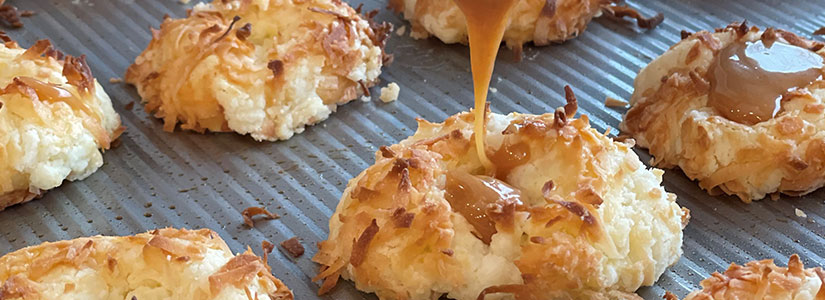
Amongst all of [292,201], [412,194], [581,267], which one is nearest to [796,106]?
[581,267]

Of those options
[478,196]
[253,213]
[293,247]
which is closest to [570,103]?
[478,196]

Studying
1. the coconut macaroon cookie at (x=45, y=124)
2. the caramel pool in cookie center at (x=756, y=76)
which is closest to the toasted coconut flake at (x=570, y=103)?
the caramel pool in cookie center at (x=756, y=76)

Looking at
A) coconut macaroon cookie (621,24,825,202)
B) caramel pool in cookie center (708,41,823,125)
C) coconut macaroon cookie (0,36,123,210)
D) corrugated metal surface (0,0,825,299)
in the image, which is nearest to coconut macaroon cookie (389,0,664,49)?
corrugated metal surface (0,0,825,299)

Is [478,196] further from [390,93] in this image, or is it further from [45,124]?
[45,124]

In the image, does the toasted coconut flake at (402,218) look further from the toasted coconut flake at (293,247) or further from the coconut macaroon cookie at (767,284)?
the coconut macaroon cookie at (767,284)

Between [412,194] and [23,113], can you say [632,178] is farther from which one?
[23,113]

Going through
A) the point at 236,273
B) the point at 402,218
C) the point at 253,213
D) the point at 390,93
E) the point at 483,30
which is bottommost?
the point at 253,213
